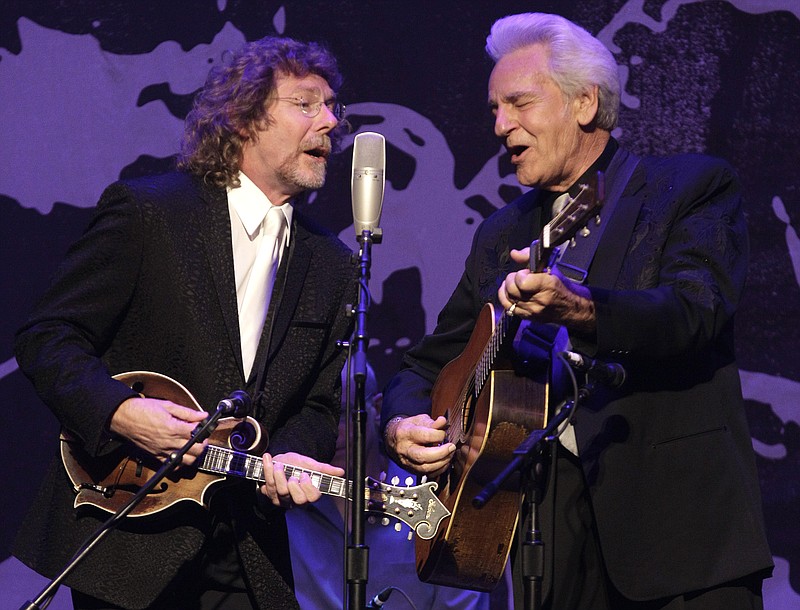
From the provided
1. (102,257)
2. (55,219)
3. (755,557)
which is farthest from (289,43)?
(755,557)

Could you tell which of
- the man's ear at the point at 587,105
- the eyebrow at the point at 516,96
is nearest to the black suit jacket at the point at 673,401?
the man's ear at the point at 587,105

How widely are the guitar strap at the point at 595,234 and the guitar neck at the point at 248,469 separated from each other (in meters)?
0.86

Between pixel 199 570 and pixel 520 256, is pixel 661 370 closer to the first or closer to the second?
pixel 520 256

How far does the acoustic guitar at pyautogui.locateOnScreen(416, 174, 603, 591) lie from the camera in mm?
2523

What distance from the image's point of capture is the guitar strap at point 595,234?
8.50ft

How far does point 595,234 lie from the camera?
2.71m

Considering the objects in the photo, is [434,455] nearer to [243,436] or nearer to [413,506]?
[413,506]

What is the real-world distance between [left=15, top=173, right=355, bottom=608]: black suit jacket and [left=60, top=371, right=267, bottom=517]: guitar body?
55 mm

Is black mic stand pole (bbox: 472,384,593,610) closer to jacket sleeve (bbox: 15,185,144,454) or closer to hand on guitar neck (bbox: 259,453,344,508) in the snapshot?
hand on guitar neck (bbox: 259,453,344,508)

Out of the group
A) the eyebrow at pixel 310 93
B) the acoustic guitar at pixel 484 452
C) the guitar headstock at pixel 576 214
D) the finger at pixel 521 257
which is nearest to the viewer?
the guitar headstock at pixel 576 214

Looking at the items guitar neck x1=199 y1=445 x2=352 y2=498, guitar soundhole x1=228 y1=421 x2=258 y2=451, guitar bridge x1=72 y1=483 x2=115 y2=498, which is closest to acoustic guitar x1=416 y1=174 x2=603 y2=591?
guitar neck x1=199 y1=445 x2=352 y2=498

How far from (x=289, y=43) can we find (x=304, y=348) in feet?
3.84

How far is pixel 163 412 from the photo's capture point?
8.95ft

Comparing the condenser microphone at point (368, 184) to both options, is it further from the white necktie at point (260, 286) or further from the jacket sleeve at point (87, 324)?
the jacket sleeve at point (87, 324)
